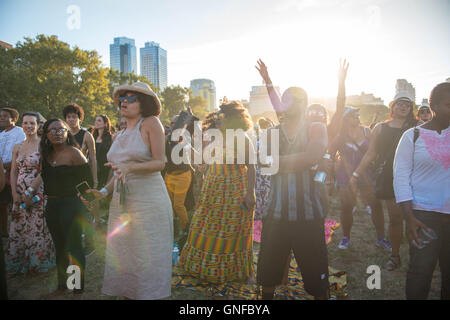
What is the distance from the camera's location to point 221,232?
126 inches

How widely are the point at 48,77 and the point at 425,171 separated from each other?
2927 centimetres

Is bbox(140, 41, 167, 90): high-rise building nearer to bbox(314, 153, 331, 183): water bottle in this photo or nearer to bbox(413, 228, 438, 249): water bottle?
bbox(314, 153, 331, 183): water bottle

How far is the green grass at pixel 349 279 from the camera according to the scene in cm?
313

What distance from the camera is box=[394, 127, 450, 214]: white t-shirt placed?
2168 mm

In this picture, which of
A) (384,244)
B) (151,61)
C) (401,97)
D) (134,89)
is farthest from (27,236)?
(151,61)

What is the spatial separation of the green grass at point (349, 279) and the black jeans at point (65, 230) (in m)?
0.38

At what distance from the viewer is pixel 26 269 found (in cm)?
371

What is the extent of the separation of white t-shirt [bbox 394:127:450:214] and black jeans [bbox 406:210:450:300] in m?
0.08

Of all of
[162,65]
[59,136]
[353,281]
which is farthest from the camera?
[162,65]

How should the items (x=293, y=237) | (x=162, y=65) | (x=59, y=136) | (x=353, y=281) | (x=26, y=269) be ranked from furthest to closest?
(x=162, y=65), (x=26, y=269), (x=353, y=281), (x=59, y=136), (x=293, y=237)
